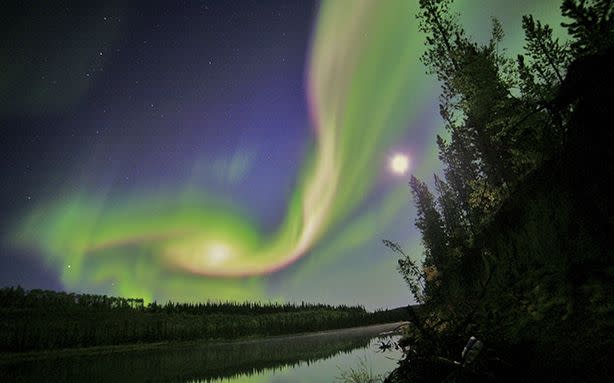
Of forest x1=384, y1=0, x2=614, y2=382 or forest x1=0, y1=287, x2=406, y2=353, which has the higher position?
forest x1=0, y1=287, x2=406, y2=353

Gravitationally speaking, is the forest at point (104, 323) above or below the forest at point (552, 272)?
above

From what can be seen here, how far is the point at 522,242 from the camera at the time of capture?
373 inches

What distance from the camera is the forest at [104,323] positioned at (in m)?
44.6

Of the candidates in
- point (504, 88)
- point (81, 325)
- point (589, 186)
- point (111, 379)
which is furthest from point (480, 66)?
point (81, 325)

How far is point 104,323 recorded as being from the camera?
52.4 metres

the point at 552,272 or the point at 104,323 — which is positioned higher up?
the point at 104,323

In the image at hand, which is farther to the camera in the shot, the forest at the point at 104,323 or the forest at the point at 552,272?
the forest at the point at 104,323

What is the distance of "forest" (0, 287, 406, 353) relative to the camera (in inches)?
1756

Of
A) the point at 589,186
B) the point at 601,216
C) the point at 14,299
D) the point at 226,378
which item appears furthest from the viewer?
the point at 14,299

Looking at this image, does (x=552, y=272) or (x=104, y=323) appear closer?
(x=552, y=272)

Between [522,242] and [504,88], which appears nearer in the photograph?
[522,242]

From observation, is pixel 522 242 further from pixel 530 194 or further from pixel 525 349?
pixel 525 349

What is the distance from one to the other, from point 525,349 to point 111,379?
80.2 feet

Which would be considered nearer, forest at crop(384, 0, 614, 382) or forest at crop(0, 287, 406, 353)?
forest at crop(384, 0, 614, 382)
